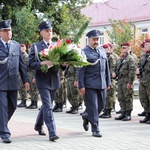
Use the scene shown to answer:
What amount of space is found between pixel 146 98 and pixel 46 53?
3.92 metres

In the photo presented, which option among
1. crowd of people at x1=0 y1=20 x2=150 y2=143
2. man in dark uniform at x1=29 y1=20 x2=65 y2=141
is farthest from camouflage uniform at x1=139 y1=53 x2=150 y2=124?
Answer: man in dark uniform at x1=29 y1=20 x2=65 y2=141

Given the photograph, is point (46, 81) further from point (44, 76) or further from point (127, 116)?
point (127, 116)

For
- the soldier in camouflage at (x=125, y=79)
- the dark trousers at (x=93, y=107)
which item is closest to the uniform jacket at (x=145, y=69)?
the soldier in camouflage at (x=125, y=79)

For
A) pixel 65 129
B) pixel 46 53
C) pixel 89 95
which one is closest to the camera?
pixel 46 53

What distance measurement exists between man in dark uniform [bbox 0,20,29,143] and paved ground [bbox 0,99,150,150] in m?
0.41

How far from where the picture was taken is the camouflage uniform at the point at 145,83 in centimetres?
1037

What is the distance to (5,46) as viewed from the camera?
25.1ft

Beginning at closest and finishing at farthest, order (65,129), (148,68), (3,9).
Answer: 1. (65,129)
2. (148,68)
3. (3,9)

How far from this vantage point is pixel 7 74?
7551 mm

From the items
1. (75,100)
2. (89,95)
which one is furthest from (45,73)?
(75,100)

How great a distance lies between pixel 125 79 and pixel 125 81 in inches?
2.0

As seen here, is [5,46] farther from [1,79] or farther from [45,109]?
[45,109]

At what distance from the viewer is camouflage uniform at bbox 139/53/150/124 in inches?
408

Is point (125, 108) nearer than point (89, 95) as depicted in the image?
No
